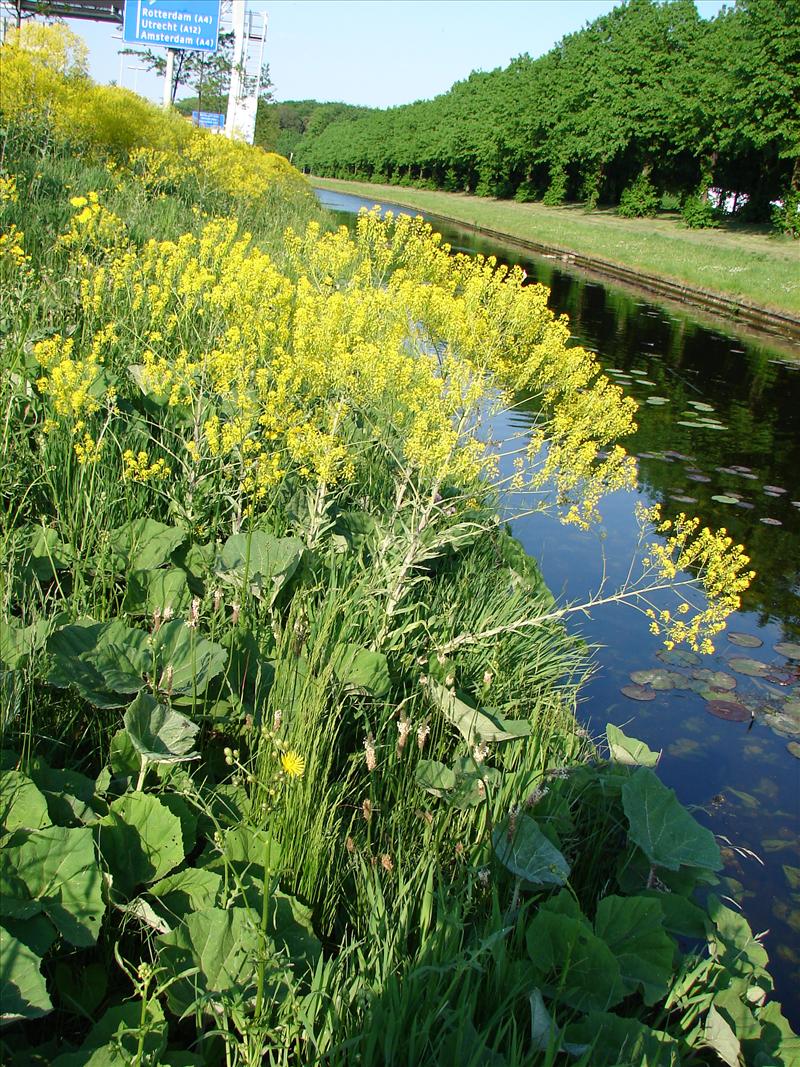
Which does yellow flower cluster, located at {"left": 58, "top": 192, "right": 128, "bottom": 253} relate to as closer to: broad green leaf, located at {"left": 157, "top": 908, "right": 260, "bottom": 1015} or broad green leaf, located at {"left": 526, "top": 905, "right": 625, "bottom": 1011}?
broad green leaf, located at {"left": 157, "top": 908, "right": 260, "bottom": 1015}

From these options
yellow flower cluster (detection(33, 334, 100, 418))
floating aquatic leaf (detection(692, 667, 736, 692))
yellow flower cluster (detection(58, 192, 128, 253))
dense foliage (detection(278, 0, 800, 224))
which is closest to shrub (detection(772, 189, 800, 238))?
dense foliage (detection(278, 0, 800, 224))

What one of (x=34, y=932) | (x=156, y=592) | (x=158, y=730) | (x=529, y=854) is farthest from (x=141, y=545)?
(x=529, y=854)

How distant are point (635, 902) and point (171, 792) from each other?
1.16 meters

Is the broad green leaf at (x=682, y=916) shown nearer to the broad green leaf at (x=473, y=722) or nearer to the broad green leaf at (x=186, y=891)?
the broad green leaf at (x=473, y=722)

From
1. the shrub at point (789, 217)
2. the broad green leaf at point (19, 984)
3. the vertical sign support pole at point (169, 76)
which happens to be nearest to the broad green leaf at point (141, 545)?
the broad green leaf at point (19, 984)

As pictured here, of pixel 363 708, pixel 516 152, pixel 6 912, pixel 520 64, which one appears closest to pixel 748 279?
pixel 363 708

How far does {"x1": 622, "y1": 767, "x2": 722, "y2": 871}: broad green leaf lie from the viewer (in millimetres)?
2262

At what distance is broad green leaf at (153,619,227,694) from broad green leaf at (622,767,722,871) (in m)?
1.22

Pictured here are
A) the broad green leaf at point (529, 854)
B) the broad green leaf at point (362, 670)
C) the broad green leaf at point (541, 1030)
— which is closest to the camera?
the broad green leaf at point (541, 1030)

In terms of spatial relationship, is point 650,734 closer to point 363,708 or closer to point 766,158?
point 363,708

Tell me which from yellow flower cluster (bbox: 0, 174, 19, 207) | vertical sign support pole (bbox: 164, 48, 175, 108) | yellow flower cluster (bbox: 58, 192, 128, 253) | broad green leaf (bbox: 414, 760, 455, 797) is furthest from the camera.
Result: vertical sign support pole (bbox: 164, 48, 175, 108)

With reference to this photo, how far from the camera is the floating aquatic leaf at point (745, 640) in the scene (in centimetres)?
450

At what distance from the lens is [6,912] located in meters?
1.46

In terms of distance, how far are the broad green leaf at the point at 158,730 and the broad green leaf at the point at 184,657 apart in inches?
7.5
